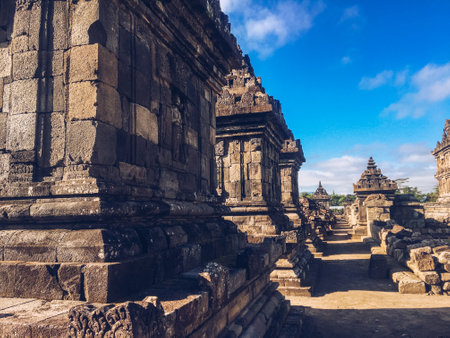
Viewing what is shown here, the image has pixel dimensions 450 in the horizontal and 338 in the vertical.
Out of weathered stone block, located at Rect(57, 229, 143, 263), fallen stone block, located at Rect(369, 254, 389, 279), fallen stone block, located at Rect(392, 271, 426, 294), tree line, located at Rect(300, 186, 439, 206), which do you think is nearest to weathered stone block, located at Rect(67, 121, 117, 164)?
weathered stone block, located at Rect(57, 229, 143, 263)

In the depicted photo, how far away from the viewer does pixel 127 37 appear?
3328mm

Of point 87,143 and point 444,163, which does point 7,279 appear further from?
point 444,163

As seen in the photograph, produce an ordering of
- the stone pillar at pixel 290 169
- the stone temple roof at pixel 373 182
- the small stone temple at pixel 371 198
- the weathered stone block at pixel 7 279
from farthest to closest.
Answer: the stone temple roof at pixel 373 182
the small stone temple at pixel 371 198
the stone pillar at pixel 290 169
the weathered stone block at pixel 7 279

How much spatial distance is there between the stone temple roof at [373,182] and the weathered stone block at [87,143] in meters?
27.0

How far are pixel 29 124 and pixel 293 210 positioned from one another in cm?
1038

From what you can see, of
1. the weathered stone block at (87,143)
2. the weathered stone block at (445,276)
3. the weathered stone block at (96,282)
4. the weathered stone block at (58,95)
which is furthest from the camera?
the weathered stone block at (445,276)

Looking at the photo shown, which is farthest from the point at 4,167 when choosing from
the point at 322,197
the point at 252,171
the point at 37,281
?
the point at 322,197

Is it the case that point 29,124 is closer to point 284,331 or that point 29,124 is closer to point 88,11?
point 88,11

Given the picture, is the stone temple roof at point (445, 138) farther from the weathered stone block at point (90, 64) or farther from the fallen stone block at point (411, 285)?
the weathered stone block at point (90, 64)

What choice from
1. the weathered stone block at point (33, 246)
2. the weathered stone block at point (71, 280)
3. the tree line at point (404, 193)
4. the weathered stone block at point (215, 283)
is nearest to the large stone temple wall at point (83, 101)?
the weathered stone block at point (33, 246)

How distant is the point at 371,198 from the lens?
1970 cm

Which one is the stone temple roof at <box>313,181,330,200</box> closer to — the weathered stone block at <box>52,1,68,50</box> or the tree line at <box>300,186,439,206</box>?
the tree line at <box>300,186,439,206</box>

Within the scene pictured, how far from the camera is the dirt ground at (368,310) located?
5.29 meters

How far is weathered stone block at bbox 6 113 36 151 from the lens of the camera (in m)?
2.99
